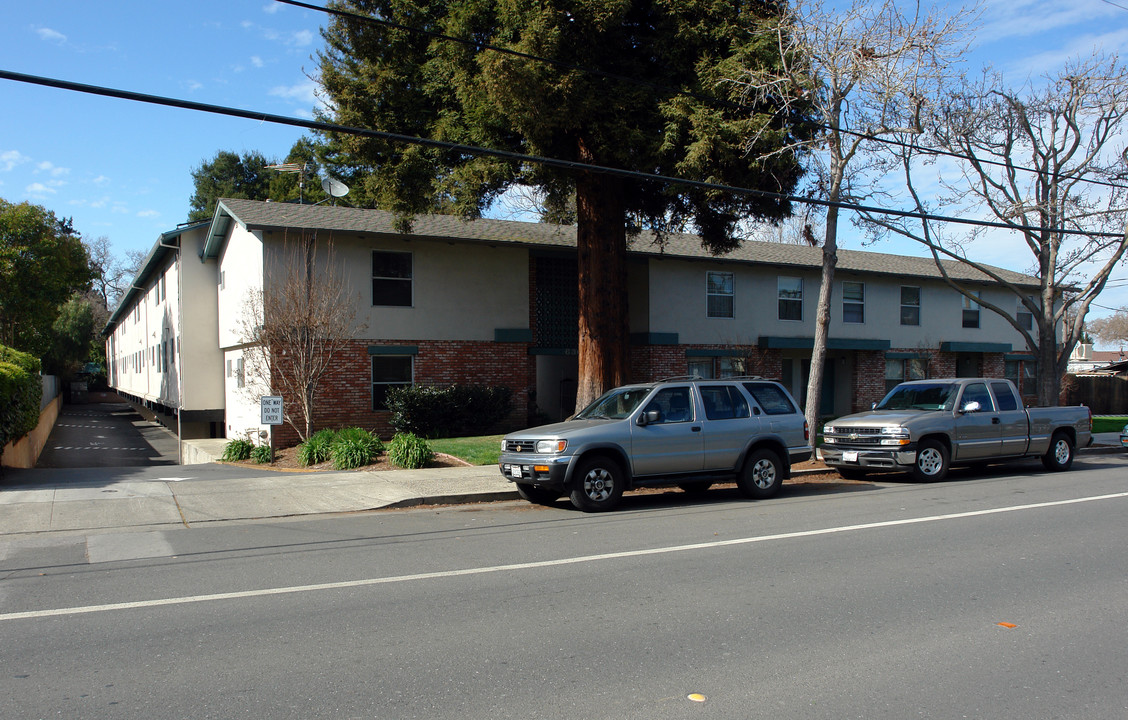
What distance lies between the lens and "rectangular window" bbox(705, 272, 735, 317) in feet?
81.4

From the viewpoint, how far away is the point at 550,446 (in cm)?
1068

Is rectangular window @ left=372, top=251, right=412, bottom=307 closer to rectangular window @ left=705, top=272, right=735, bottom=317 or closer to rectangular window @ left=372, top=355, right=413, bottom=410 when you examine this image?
rectangular window @ left=372, top=355, right=413, bottom=410

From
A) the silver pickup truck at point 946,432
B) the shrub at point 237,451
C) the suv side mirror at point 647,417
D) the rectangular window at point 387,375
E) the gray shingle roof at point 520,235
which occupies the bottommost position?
the shrub at point 237,451

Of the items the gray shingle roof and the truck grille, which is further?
the gray shingle roof

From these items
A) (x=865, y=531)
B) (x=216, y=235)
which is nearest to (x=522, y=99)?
(x=865, y=531)

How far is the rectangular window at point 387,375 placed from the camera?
20406mm

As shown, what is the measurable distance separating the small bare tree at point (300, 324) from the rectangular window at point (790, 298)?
1319 centimetres

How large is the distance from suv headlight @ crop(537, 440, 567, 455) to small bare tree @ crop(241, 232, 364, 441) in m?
7.84

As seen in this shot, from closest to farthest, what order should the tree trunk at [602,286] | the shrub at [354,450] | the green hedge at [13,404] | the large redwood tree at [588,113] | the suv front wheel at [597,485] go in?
1. the suv front wheel at [597,485]
2. the green hedge at [13,404]
3. the large redwood tree at [588,113]
4. the shrub at [354,450]
5. the tree trunk at [602,286]

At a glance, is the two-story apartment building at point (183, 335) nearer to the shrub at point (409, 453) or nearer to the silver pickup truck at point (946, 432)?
the shrub at point (409, 453)

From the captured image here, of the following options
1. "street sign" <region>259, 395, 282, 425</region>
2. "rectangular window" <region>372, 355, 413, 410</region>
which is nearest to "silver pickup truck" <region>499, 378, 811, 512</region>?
"street sign" <region>259, 395, 282, 425</region>

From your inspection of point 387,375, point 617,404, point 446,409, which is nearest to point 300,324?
point 387,375

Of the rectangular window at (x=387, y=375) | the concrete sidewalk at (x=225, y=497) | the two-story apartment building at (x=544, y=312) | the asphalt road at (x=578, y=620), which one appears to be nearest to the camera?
the asphalt road at (x=578, y=620)

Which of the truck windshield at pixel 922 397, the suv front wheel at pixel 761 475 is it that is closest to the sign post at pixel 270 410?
the suv front wheel at pixel 761 475
